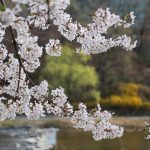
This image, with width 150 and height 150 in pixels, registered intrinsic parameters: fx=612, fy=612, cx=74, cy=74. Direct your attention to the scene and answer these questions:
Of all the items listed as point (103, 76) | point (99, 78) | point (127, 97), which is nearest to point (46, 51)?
point (127, 97)

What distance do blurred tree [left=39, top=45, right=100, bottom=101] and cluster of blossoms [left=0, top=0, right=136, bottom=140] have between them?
28.6 metres

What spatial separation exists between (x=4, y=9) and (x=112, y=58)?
35.0 metres

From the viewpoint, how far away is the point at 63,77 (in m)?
35.7

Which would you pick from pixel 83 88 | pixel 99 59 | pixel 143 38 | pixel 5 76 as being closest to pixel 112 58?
pixel 99 59

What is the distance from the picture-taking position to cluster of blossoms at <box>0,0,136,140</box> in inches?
189

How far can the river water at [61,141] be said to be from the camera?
57.1ft

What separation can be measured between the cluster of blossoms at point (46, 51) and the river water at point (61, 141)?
10969 mm

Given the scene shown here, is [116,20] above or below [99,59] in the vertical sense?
below

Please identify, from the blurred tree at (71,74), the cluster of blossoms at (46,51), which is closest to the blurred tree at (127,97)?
the blurred tree at (71,74)

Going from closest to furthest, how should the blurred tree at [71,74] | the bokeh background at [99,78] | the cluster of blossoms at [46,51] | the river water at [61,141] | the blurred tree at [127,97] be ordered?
1. the cluster of blossoms at [46,51]
2. the river water at [61,141]
3. the bokeh background at [99,78]
4. the blurred tree at [71,74]
5. the blurred tree at [127,97]

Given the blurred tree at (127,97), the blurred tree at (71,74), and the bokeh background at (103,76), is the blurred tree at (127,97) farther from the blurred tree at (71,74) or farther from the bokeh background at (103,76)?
the blurred tree at (71,74)

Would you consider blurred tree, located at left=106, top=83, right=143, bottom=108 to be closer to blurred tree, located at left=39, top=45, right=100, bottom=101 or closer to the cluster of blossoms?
blurred tree, located at left=39, top=45, right=100, bottom=101

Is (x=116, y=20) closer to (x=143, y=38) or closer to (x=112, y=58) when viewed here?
(x=112, y=58)

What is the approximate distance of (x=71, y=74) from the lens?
117ft
